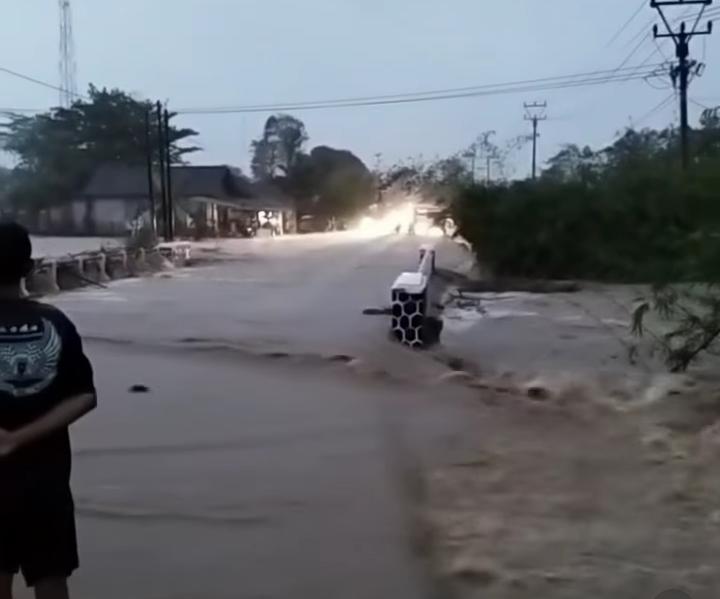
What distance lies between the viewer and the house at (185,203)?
58.7 m

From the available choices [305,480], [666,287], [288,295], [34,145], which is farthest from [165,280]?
[34,145]

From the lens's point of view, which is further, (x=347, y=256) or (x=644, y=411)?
(x=347, y=256)

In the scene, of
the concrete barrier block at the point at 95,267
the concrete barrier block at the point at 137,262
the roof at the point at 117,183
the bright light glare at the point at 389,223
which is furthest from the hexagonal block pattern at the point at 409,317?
the roof at the point at 117,183

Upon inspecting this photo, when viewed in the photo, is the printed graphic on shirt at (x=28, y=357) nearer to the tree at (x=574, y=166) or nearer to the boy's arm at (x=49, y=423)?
the boy's arm at (x=49, y=423)

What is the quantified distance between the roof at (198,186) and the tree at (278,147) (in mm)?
1064

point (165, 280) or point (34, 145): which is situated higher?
point (34, 145)

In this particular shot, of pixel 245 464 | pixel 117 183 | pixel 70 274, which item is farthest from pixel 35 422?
pixel 117 183

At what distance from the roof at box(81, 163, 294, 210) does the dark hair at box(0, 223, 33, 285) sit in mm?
54854

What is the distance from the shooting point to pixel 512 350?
49.6 feet

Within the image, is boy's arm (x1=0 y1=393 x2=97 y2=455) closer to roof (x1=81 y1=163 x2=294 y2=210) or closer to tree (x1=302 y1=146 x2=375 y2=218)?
tree (x1=302 y1=146 x2=375 y2=218)

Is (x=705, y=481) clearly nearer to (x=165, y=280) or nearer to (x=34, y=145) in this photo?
(x=165, y=280)

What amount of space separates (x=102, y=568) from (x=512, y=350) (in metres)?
10.3

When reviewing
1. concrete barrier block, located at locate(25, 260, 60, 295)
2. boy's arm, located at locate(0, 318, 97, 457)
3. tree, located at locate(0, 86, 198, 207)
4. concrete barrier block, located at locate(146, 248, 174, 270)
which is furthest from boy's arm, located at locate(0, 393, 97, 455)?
tree, located at locate(0, 86, 198, 207)

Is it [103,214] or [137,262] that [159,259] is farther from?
[103,214]
